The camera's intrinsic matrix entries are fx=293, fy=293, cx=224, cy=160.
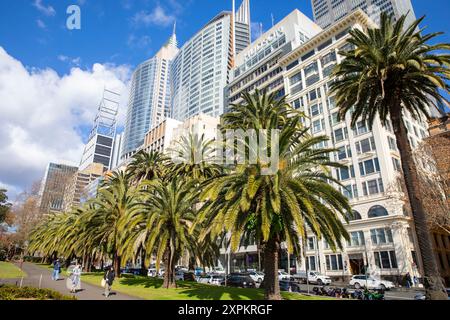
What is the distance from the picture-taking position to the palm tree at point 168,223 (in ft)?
82.8

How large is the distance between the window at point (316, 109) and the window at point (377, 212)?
2265 centimetres

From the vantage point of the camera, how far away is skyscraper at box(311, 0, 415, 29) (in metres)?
158

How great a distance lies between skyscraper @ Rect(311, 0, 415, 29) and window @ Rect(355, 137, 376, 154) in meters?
115

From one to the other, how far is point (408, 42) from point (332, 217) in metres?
13.1

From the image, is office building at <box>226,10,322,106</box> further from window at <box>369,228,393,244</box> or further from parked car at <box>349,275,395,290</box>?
parked car at <box>349,275,395,290</box>

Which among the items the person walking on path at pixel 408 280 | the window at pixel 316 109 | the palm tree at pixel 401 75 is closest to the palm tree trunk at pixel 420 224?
the palm tree at pixel 401 75

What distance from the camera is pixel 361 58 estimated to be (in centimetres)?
2138

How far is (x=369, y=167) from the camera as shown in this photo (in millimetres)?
50781

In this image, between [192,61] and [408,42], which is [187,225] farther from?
[192,61]

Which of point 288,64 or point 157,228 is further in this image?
point 288,64

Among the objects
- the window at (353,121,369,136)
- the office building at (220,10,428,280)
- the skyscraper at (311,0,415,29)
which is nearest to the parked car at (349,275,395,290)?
the office building at (220,10,428,280)

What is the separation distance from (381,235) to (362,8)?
166 meters

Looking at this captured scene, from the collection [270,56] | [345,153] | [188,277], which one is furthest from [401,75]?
[270,56]
